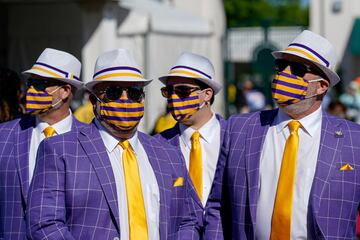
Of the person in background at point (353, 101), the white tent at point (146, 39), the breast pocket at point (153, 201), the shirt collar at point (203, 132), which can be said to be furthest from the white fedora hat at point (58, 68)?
the person in background at point (353, 101)

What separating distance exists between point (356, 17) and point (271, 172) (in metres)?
22.3

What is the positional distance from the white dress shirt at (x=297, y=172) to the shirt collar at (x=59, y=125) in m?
1.51

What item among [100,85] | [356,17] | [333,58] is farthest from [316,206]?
[356,17]

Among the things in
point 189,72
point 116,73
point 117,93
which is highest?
point 116,73

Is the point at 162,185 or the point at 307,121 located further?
the point at 307,121

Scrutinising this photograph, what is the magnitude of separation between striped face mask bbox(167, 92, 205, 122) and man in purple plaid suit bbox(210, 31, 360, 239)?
3.60 feet

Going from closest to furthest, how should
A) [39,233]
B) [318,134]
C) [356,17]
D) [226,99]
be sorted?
[39,233] → [318,134] → [226,99] → [356,17]

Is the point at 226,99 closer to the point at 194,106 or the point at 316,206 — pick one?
the point at 194,106

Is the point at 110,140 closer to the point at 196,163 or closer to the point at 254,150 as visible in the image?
the point at 254,150

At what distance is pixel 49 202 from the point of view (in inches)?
175

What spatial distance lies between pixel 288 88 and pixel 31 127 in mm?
1729

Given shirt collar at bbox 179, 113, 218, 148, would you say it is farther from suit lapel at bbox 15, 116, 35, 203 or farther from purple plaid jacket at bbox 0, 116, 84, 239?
purple plaid jacket at bbox 0, 116, 84, 239

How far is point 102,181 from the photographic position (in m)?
4.52

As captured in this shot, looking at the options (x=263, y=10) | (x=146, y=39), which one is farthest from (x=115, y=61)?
(x=263, y=10)
